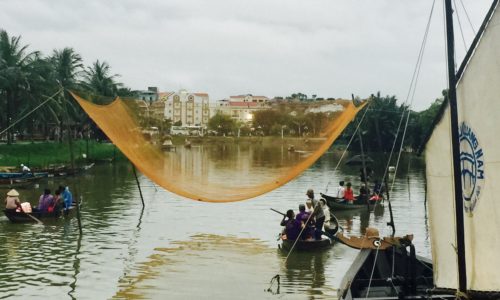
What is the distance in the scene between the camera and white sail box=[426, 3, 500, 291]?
A: 8.55m

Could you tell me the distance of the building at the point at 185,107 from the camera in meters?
18.3

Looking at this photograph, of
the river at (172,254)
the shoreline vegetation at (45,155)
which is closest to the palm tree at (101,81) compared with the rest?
the shoreline vegetation at (45,155)

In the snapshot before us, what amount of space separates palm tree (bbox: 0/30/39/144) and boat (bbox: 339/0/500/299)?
149ft

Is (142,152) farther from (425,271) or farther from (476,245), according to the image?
(476,245)

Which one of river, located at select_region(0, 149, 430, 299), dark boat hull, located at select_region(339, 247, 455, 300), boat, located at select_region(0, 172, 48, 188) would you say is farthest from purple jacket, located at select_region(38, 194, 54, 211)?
dark boat hull, located at select_region(339, 247, 455, 300)

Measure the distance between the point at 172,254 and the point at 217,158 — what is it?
3.93 m

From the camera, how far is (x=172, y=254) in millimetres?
19734

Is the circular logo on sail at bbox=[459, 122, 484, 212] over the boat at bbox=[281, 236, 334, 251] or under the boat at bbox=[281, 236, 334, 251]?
over

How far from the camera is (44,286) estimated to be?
1541 cm

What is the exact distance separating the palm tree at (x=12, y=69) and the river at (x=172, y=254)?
2072cm

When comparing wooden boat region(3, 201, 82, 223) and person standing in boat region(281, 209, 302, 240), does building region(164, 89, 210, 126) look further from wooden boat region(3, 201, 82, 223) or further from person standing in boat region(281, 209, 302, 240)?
wooden boat region(3, 201, 82, 223)

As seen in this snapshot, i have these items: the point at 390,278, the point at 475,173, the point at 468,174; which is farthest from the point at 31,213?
the point at 475,173

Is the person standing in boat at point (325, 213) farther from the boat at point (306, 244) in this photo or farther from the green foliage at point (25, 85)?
the green foliage at point (25, 85)

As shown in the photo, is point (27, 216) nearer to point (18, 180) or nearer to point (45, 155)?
point (18, 180)
